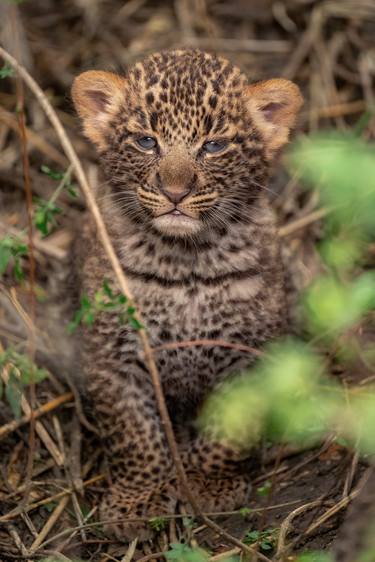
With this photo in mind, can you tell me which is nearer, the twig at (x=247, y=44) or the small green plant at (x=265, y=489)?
the small green plant at (x=265, y=489)

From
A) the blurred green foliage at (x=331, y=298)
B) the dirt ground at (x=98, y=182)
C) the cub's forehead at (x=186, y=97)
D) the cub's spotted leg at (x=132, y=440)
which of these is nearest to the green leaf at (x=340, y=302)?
the blurred green foliage at (x=331, y=298)

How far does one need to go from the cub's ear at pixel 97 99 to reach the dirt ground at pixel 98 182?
0.34 m

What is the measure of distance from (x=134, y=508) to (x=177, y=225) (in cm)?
181

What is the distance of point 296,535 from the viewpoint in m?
5.11

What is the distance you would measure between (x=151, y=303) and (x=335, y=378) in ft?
5.32

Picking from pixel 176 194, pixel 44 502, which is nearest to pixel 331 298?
pixel 176 194

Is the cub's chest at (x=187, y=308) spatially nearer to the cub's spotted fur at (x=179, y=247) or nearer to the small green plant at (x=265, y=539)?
the cub's spotted fur at (x=179, y=247)

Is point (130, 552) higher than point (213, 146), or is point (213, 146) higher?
point (213, 146)

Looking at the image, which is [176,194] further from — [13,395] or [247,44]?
[247,44]

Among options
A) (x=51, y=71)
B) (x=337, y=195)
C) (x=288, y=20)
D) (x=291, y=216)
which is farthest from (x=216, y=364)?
(x=288, y=20)

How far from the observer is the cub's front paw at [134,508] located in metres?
5.49

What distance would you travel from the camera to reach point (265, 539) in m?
4.92

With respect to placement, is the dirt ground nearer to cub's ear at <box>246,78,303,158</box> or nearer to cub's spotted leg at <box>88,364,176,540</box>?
cub's spotted leg at <box>88,364,176,540</box>

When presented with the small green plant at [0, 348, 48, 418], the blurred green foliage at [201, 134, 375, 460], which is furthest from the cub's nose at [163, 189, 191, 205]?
the blurred green foliage at [201, 134, 375, 460]
